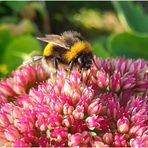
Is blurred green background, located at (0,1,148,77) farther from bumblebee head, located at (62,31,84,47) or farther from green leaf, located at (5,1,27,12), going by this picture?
bumblebee head, located at (62,31,84,47)

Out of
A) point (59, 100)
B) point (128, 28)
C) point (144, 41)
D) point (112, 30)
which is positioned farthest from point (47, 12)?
point (59, 100)

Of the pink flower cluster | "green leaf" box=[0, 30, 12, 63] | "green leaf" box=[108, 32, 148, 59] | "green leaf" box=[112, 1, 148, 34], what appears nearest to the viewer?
the pink flower cluster

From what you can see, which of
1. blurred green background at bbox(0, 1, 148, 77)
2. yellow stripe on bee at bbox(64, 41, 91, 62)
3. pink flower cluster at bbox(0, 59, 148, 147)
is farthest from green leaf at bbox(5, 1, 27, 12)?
yellow stripe on bee at bbox(64, 41, 91, 62)

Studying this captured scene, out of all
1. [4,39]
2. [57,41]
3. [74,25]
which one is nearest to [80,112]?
[57,41]

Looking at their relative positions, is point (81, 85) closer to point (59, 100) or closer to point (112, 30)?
point (59, 100)

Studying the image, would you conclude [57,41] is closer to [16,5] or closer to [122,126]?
[122,126]

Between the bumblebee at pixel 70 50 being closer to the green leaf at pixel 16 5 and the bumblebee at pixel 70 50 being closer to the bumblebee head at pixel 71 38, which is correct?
the bumblebee head at pixel 71 38

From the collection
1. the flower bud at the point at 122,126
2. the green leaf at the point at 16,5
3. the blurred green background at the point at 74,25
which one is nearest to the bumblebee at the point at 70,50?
the flower bud at the point at 122,126
